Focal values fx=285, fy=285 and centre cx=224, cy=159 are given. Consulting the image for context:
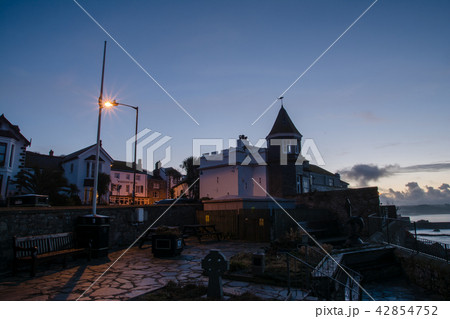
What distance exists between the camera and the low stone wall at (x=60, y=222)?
356 inches

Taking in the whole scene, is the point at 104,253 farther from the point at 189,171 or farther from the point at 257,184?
the point at 189,171

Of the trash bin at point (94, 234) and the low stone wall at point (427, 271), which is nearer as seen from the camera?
the low stone wall at point (427, 271)

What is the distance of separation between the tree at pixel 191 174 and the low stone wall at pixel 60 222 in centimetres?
1989

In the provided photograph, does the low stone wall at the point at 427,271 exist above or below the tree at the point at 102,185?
below

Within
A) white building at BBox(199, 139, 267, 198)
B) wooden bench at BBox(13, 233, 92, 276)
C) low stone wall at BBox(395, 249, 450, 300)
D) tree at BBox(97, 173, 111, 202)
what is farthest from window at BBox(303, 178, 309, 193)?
wooden bench at BBox(13, 233, 92, 276)

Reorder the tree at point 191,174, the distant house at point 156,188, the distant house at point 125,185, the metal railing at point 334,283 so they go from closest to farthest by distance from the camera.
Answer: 1. the metal railing at point 334,283
2. the tree at point 191,174
3. the distant house at point 125,185
4. the distant house at point 156,188

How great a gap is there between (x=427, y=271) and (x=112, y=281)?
39.9 ft

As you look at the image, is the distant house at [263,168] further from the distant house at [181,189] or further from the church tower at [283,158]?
the distant house at [181,189]

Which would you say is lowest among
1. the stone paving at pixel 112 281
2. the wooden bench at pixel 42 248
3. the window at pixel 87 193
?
the stone paving at pixel 112 281

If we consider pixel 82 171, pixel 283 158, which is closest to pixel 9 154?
pixel 82 171

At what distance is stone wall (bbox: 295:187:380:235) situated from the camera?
68.0 ft

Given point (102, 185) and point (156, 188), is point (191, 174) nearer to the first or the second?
point (102, 185)

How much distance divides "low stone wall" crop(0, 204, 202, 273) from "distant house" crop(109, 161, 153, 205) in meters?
32.1

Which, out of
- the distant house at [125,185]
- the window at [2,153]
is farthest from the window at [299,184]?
the distant house at [125,185]
